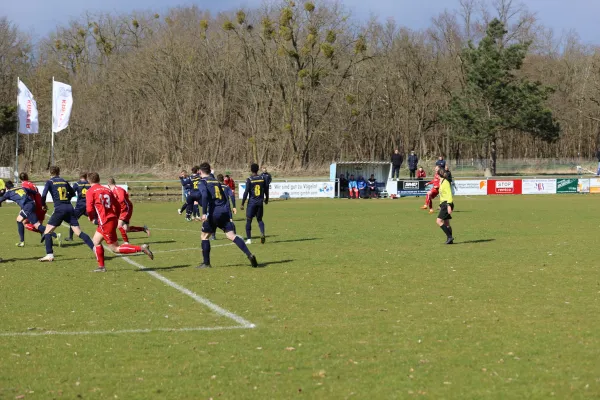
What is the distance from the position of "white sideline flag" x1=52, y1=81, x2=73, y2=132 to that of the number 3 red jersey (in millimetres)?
26165

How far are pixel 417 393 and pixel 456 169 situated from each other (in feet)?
195

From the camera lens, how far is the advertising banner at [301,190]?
4681 centimetres

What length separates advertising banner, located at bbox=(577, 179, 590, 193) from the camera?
48344 millimetres

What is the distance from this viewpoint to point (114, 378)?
22.9 feet

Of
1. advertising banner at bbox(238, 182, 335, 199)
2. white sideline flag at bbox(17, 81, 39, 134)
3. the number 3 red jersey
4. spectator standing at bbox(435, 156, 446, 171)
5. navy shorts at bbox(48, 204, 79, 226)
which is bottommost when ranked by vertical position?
advertising banner at bbox(238, 182, 335, 199)

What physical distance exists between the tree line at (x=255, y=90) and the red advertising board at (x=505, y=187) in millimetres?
15342

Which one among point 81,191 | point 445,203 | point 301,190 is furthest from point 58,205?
point 301,190

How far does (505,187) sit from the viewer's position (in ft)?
159

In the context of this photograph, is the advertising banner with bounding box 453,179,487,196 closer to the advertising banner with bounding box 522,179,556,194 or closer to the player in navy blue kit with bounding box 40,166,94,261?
the advertising banner with bounding box 522,179,556,194

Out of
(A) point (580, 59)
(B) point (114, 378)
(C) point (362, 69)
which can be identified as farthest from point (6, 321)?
(A) point (580, 59)

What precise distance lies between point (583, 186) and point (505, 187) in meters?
4.78

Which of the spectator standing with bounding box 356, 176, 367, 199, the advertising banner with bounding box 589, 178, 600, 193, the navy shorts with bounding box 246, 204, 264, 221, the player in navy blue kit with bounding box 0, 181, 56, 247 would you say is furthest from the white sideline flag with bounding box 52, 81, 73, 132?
the advertising banner with bounding box 589, 178, 600, 193

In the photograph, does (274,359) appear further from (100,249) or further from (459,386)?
(100,249)

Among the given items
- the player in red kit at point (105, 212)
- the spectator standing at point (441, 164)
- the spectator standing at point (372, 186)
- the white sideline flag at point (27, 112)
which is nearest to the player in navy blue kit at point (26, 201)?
the player in red kit at point (105, 212)
